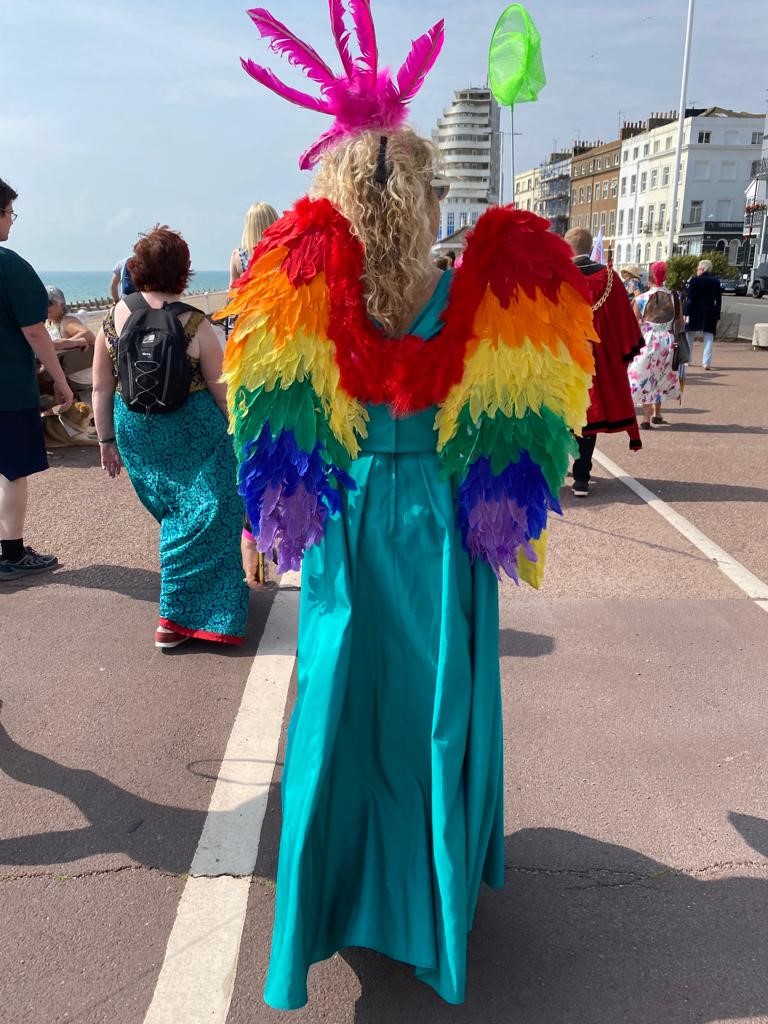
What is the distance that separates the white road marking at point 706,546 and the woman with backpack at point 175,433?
9.23 feet

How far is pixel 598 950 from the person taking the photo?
2.29 metres

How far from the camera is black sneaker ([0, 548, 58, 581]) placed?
5012 mm

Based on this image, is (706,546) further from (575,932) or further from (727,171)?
(727,171)

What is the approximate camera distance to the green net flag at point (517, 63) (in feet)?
9.10

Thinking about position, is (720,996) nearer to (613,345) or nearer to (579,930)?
(579,930)

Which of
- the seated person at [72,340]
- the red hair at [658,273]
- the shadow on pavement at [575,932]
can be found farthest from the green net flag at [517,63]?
the red hair at [658,273]

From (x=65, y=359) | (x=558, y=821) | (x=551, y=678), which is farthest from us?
(x=65, y=359)

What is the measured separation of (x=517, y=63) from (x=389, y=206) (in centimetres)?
130

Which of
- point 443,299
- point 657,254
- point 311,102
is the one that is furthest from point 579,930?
point 657,254

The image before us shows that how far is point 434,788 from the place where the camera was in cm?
200

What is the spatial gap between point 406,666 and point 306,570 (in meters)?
0.34

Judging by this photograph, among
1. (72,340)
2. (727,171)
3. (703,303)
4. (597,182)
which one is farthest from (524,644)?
(597,182)

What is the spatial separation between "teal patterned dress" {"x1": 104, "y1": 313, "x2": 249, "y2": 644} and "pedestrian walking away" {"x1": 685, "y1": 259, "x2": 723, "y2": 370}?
10.5m

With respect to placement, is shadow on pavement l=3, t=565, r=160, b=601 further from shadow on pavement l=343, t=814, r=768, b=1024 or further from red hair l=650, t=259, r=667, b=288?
red hair l=650, t=259, r=667, b=288
